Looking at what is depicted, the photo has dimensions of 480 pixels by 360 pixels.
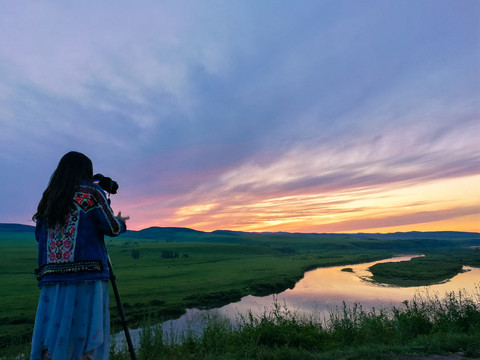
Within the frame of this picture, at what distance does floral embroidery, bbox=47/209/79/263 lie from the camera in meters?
3.66

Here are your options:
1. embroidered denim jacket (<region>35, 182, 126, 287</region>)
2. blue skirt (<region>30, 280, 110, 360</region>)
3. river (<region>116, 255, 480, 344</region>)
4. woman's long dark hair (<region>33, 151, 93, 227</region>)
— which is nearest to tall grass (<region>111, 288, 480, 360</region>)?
blue skirt (<region>30, 280, 110, 360</region>)

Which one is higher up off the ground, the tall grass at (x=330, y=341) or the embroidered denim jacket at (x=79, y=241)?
the embroidered denim jacket at (x=79, y=241)

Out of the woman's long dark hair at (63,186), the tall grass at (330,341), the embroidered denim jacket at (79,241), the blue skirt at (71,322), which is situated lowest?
the tall grass at (330,341)

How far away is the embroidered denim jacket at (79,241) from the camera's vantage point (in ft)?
11.9

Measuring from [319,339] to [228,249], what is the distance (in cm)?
10054

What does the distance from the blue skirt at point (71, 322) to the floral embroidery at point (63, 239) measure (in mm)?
348

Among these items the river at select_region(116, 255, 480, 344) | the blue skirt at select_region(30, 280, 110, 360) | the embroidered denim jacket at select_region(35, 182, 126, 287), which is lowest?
the river at select_region(116, 255, 480, 344)

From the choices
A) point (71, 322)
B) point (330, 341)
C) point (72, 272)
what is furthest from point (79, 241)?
point (330, 341)

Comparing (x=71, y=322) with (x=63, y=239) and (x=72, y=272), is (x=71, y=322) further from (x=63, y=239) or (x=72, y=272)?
(x=63, y=239)

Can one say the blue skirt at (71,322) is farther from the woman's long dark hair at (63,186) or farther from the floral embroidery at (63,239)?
the woman's long dark hair at (63,186)

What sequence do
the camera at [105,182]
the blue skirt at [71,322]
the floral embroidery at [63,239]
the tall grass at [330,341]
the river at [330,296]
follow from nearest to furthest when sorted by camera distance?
the blue skirt at [71,322]
the floral embroidery at [63,239]
the camera at [105,182]
the tall grass at [330,341]
the river at [330,296]

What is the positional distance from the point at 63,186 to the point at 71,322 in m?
1.63

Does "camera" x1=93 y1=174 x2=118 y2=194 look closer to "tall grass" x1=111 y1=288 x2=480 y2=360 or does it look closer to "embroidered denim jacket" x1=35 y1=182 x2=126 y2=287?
"embroidered denim jacket" x1=35 y1=182 x2=126 y2=287

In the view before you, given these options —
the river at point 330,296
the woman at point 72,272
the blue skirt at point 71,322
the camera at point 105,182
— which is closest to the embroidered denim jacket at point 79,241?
the woman at point 72,272
